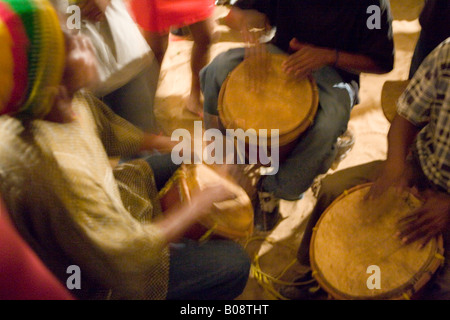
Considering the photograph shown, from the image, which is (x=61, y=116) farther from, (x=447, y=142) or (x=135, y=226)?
(x=447, y=142)

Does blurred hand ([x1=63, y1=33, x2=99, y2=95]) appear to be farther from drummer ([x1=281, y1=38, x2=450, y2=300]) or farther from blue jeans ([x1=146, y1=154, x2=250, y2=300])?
drummer ([x1=281, y1=38, x2=450, y2=300])

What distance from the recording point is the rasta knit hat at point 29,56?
1.00 metres

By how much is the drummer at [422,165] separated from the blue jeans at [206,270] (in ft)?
1.40

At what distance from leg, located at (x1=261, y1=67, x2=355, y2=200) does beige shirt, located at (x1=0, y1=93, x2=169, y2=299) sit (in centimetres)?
92

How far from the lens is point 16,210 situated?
115cm

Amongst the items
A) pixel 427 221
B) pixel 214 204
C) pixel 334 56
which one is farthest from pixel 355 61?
pixel 214 204

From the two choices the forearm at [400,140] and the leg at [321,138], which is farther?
the leg at [321,138]

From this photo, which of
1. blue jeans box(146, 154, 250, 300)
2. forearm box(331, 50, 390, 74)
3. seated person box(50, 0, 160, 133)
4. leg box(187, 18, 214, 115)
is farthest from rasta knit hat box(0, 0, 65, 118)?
leg box(187, 18, 214, 115)

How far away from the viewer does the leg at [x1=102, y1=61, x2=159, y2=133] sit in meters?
2.15

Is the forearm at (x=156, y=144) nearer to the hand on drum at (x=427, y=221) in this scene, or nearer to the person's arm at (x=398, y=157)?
the person's arm at (x=398, y=157)

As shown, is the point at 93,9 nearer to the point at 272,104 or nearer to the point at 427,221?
the point at 272,104

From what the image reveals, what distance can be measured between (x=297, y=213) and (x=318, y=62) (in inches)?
36.2

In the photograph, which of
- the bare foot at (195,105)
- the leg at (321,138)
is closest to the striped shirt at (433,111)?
the leg at (321,138)
